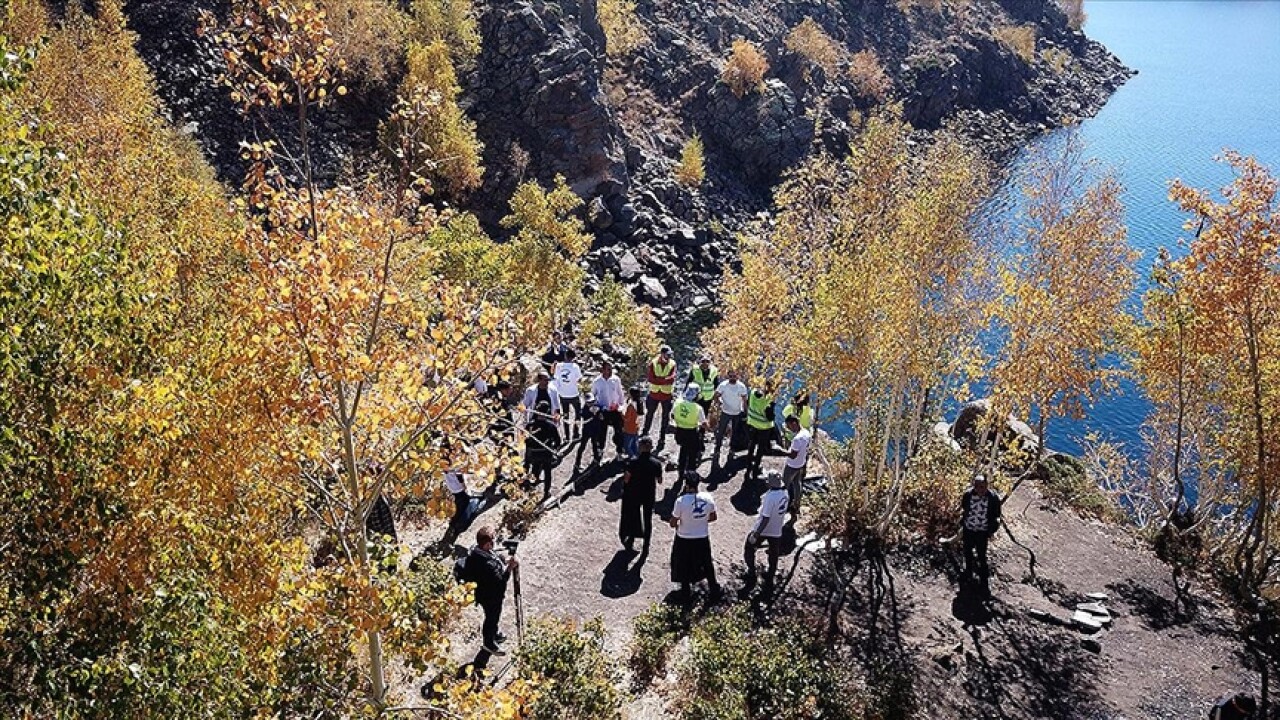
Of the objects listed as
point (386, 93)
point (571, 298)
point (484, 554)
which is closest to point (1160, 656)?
point (484, 554)

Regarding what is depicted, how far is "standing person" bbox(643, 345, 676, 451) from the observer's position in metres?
19.0

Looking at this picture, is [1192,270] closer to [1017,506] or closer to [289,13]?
[1017,506]

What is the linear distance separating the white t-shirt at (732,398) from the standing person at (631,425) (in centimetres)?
196

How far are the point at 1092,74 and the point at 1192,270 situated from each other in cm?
11296

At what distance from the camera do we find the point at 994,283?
22.1m

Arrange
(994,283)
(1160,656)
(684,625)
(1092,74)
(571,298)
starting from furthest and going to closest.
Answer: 1. (1092,74)
2. (571,298)
3. (994,283)
4. (1160,656)
5. (684,625)

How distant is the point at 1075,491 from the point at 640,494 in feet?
45.3

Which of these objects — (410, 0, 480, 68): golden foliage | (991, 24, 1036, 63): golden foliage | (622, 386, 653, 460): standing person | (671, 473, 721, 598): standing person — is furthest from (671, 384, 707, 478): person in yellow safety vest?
(991, 24, 1036, 63): golden foliage

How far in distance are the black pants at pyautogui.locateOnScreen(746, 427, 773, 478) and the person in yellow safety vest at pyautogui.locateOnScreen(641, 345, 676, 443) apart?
225 cm

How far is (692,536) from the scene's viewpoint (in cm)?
1310

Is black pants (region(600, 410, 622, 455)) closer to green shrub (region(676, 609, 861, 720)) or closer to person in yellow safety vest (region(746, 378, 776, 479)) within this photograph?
person in yellow safety vest (region(746, 378, 776, 479))

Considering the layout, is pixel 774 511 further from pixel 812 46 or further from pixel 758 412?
pixel 812 46

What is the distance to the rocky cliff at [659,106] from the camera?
5081cm

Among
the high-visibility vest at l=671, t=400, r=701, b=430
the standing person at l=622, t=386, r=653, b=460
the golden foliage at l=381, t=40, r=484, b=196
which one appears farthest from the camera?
the golden foliage at l=381, t=40, r=484, b=196
